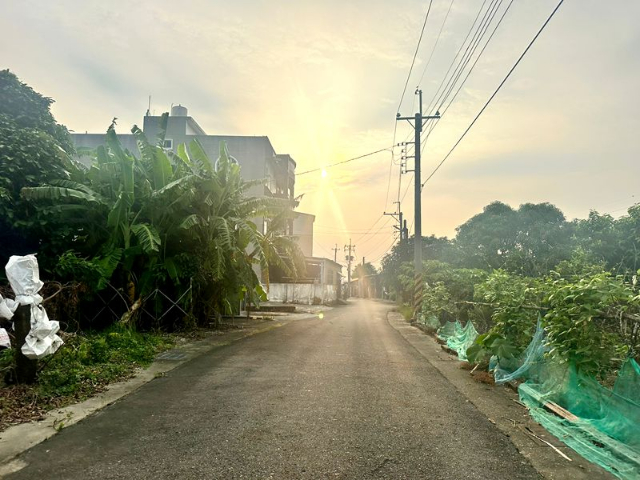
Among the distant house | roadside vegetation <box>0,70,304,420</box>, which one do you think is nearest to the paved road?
roadside vegetation <box>0,70,304,420</box>

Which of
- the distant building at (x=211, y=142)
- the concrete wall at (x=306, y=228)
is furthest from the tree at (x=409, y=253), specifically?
the distant building at (x=211, y=142)

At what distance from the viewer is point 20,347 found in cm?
612

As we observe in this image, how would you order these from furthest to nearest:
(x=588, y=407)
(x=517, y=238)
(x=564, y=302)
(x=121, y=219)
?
(x=517, y=238) → (x=121, y=219) → (x=564, y=302) → (x=588, y=407)

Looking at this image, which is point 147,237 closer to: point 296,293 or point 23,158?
point 23,158

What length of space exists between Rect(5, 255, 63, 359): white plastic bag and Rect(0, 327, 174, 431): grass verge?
1.58 ft

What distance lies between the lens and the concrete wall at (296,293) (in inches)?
1481

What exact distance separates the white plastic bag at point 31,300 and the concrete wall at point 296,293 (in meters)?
30.4

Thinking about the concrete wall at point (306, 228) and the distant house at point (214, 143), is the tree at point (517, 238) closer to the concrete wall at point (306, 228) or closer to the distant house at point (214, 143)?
the distant house at point (214, 143)

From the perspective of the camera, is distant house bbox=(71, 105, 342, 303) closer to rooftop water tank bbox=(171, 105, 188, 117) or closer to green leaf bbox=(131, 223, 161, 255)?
rooftop water tank bbox=(171, 105, 188, 117)

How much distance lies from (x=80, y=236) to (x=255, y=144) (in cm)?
2382

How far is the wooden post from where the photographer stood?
6.12 m

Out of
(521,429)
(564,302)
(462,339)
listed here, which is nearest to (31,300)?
(521,429)

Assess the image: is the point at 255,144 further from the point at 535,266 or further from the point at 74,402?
the point at 74,402

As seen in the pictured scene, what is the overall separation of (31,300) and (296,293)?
3230 centimetres
